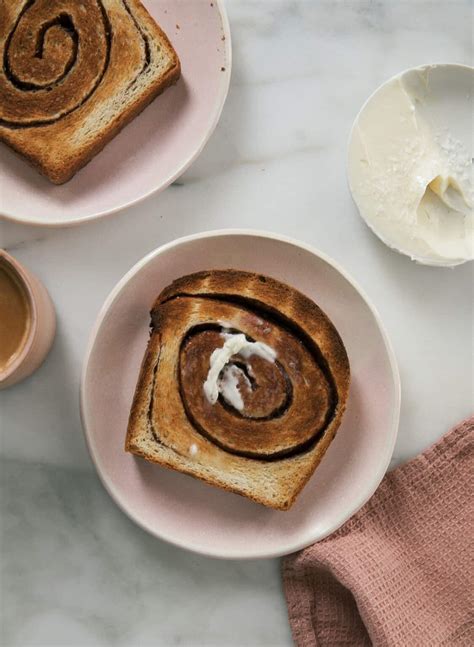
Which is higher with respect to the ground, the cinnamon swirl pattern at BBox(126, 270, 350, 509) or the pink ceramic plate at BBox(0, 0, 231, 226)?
the pink ceramic plate at BBox(0, 0, 231, 226)

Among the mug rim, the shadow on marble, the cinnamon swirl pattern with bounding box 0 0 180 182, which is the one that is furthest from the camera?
the shadow on marble

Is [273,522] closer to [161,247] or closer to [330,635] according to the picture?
[330,635]

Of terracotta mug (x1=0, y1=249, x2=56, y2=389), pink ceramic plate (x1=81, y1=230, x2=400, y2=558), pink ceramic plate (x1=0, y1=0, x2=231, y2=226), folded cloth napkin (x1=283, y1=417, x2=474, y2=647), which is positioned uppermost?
pink ceramic plate (x1=0, y1=0, x2=231, y2=226)

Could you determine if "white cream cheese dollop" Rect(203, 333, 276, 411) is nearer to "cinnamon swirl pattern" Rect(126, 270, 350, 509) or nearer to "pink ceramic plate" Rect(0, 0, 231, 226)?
"cinnamon swirl pattern" Rect(126, 270, 350, 509)

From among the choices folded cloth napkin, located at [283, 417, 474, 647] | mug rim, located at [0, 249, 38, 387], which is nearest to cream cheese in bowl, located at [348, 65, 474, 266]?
folded cloth napkin, located at [283, 417, 474, 647]

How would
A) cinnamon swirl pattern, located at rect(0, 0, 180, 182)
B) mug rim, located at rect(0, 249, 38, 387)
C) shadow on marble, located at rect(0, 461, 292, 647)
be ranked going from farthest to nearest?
shadow on marble, located at rect(0, 461, 292, 647)
cinnamon swirl pattern, located at rect(0, 0, 180, 182)
mug rim, located at rect(0, 249, 38, 387)

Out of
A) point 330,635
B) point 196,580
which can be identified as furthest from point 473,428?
point 196,580

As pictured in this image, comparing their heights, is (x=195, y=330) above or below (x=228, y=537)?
above

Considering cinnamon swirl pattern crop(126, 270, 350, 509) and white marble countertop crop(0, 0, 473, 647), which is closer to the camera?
cinnamon swirl pattern crop(126, 270, 350, 509)
